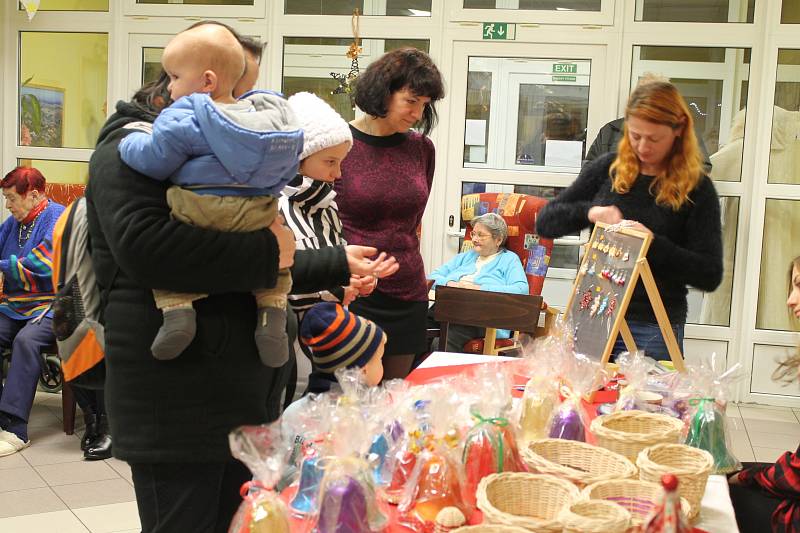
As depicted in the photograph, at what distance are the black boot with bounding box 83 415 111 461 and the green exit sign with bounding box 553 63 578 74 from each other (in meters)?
3.46

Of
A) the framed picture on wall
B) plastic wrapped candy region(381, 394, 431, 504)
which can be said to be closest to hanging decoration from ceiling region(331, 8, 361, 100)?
the framed picture on wall

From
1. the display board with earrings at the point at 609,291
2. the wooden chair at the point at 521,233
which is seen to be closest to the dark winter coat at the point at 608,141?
the wooden chair at the point at 521,233

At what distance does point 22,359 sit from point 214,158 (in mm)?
3566

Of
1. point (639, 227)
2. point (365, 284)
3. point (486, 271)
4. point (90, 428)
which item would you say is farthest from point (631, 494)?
point (486, 271)

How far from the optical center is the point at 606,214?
281 centimetres

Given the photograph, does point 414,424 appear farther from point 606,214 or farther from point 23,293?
point 23,293

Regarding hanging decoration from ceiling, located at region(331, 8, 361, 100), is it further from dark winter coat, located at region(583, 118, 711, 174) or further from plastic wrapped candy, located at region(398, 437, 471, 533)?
plastic wrapped candy, located at region(398, 437, 471, 533)

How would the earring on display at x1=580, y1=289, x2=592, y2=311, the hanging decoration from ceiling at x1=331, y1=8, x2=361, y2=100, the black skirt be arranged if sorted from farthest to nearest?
the hanging decoration from ceiling at x1=331, y1=8, x2=361, y2=100
the black skirt
the earring on display at x1=580, y1=289, x2=592, y2=311

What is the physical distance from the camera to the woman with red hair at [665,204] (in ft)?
8.88

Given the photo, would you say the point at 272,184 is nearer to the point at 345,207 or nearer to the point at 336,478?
the point at 336,478

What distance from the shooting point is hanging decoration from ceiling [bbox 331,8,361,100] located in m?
5.72

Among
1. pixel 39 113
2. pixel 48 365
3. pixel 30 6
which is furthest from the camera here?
pixel 39 113

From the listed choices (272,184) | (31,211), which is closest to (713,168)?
(31,211)

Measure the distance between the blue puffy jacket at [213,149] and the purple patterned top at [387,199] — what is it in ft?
Answer: 4.39
